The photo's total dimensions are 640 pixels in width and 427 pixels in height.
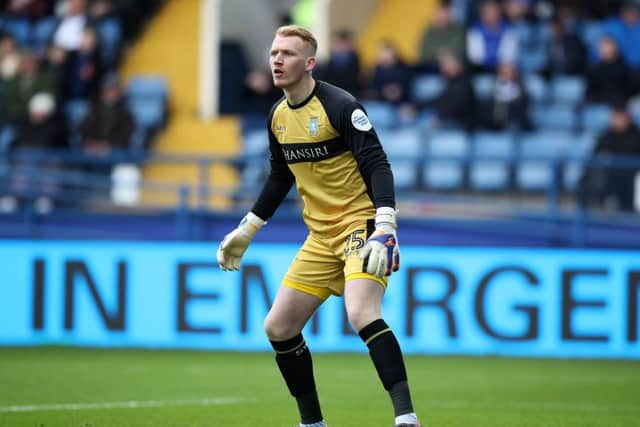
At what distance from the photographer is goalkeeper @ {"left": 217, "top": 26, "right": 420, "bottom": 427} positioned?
6273 mm

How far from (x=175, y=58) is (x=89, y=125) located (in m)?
3.70

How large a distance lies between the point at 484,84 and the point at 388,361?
1139cm

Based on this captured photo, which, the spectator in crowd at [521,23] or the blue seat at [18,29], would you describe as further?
the blue seat at [18,29]

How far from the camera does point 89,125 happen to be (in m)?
17.1

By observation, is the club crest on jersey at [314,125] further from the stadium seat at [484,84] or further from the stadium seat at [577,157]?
the stadium seat at [484,84]

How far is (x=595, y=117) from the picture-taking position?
54.4ft

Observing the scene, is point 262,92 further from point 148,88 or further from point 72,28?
point 72,28

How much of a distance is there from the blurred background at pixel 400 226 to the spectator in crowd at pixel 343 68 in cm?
4

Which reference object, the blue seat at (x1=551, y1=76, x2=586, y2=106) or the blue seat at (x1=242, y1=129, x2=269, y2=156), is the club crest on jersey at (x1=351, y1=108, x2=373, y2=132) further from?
the blue seat at (x1=551, y1=76, x2=586, y2=106)

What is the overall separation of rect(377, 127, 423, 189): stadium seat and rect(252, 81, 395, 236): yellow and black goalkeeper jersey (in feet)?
25.9

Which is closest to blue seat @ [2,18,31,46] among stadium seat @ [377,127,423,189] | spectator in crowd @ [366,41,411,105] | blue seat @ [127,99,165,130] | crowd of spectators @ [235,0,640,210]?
blue seat @ [127,99,165,130]

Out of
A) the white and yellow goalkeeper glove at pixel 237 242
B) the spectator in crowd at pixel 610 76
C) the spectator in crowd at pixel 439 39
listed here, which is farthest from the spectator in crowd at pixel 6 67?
the white and yellow goalkeeper glove at pixel 237 242

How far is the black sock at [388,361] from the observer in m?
6.21

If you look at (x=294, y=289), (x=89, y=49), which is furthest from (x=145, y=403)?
(x=89, y=49)
